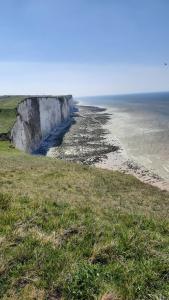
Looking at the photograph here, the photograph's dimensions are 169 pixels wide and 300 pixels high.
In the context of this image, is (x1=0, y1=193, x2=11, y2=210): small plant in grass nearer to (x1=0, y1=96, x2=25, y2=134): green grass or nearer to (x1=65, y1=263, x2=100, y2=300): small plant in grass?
(x1=65, y1=263, x2=100, y2=300): small plant in grass

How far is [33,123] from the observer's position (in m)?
63.6

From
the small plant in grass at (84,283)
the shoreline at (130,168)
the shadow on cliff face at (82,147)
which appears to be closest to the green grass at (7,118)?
the shadow on cliff face at (82,147)

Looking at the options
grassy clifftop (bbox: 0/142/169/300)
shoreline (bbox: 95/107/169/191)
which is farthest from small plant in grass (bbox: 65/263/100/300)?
shoreline (bbox: 95/107/169/191)

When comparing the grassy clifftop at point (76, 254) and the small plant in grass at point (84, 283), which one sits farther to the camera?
the grassy clifftop at point (76, 254)

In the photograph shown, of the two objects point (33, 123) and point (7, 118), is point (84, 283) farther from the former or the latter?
point (33, 123)

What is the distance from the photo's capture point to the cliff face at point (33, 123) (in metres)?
A: 50.8

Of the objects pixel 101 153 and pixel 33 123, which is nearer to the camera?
pixel 101 153

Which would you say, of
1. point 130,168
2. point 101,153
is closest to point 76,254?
point 130,168

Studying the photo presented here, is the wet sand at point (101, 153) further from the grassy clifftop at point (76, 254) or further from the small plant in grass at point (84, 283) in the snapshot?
the small plant in grass at point (84, 283)

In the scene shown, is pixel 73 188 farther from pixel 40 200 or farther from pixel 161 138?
pixel 161 138

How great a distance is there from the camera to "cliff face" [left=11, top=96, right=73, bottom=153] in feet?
167

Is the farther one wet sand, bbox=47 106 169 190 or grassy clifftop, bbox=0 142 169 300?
wet sand, bbox=47 106 169 190

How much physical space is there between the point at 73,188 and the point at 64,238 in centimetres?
1151

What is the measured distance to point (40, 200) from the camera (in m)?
10.8
